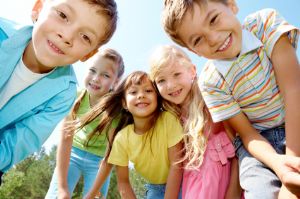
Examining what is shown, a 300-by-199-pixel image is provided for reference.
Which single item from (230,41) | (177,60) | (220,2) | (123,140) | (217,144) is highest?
A: (220,2)

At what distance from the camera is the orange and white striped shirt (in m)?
2.39

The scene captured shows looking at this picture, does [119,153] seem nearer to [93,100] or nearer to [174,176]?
[174,176]

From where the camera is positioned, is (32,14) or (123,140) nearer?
(32,14)

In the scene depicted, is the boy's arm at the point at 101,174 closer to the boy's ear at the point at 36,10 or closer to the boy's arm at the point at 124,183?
the boy's arm at the point at 124,183

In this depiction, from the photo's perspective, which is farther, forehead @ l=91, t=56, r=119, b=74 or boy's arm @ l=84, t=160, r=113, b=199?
forehead @ l=91, t=56, r=119, b=74

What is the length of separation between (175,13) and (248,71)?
30.3 inches

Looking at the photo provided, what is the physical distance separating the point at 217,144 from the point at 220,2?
1.26 meters

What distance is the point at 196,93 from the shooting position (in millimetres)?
A: 3129

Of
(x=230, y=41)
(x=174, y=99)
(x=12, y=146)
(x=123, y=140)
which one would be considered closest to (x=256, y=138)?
(x=230, y=41)

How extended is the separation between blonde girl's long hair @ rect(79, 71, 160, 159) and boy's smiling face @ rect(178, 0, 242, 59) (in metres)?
1.15

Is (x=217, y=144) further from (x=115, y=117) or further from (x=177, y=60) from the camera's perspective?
(x=115, y=117)

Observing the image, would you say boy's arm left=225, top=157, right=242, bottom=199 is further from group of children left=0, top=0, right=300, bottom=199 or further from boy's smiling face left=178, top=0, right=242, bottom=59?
boy's smiling face left=178, top=0, right=242, bottom=59

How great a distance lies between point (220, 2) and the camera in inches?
98.3

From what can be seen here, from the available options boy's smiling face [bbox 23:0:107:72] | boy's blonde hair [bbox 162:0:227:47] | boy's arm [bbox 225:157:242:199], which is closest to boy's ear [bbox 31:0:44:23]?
boy's smiling face [bbox 23:0:107:72]
